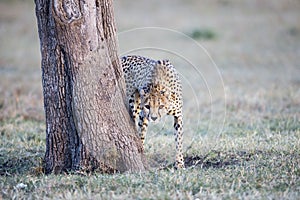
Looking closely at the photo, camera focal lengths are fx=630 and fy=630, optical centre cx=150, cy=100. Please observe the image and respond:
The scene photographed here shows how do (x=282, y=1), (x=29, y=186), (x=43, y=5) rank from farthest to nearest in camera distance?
(x=282, y=1)
(x=43, y=5)
(x=29, y=186)

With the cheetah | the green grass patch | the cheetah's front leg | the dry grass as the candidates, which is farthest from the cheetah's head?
the green grass patch

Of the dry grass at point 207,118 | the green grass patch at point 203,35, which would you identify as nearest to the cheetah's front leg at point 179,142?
the dry grass at point 207,118

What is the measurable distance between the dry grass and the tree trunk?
334 mm

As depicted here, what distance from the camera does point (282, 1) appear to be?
25.0m

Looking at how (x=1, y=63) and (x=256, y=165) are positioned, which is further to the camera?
(x=1, y=63)

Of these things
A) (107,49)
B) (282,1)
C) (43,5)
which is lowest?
(107,49)

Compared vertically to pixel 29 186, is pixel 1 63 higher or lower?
higher

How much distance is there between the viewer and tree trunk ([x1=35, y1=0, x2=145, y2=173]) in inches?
249

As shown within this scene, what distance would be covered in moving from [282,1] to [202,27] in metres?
5.55

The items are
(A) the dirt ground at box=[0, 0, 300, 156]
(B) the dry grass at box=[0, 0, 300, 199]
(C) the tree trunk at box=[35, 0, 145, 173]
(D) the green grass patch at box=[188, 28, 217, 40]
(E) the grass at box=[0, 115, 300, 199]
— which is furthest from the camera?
(D) the green grass patch at box=[188, 28, 217, 40]

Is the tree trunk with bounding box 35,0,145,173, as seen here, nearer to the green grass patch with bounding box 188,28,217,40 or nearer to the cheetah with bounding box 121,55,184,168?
the cheetah with bounding box 121,55,184,168

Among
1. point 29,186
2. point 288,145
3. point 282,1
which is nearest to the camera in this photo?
point 29,186

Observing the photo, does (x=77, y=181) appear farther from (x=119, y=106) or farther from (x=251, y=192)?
(x=251, y=192)

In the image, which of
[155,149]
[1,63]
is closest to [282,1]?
[1,63]
